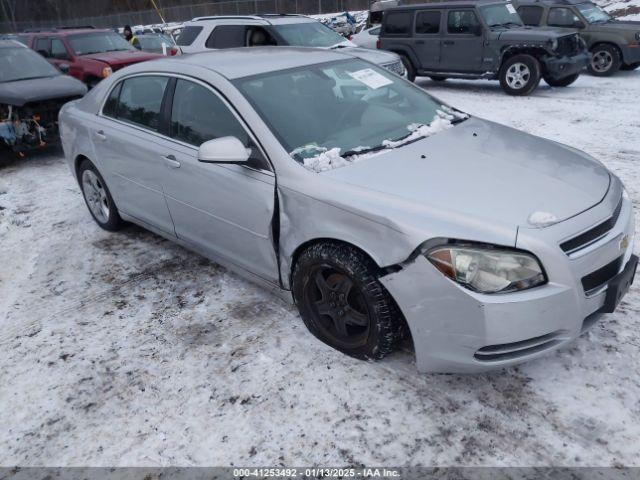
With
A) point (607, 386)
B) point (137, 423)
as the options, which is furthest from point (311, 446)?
point (607, 386)

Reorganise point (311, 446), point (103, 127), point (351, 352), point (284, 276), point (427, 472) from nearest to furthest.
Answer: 1. point (427, 472)
2. point (311, 446)
3. point (351, 352)
4. point (284, 276)
5. point (103, 127)

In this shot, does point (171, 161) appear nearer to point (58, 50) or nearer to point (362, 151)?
point (362, 151)

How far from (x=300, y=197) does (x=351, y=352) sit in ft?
3.10

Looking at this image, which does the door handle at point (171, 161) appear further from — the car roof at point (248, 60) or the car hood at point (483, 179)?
the car hood at point (483, 179)

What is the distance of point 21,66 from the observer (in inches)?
320

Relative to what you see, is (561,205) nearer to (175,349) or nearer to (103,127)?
(175,349)

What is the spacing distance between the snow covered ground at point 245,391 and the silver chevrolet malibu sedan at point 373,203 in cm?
Answer: 29

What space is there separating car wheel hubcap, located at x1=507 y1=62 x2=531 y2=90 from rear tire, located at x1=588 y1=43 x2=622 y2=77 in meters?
2.11

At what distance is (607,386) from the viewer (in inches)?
104

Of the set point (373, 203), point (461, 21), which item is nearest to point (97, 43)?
point (461, 21)

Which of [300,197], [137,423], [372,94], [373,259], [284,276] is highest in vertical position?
[372,94]

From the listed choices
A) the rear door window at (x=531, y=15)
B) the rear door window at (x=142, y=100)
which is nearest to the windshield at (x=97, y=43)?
the rear door window at (x=142, y=100)

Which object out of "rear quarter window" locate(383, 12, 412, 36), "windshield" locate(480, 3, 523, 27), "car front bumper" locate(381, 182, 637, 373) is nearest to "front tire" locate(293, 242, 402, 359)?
"car front bumper" locate(381, 182, 637, 373)

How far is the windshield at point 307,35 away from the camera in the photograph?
9.08 meters
